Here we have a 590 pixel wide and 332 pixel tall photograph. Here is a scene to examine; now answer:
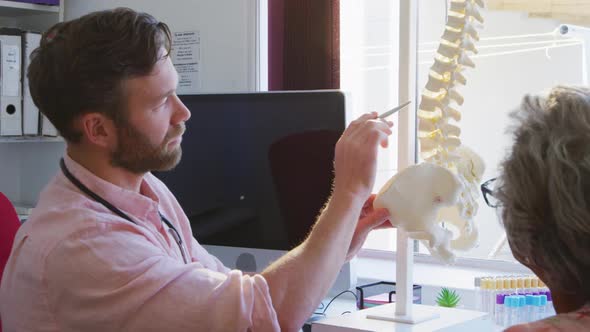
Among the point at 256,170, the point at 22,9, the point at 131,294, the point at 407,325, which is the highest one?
the point at 22,9

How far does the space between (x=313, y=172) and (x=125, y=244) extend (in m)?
0.84

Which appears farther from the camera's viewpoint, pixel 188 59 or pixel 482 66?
pixel 188 59

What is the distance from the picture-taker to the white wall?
2.93 metres

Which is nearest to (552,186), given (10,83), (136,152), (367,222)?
(367,222)

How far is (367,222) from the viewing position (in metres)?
1.70

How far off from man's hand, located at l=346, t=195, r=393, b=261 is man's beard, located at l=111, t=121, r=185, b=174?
15.7 inches

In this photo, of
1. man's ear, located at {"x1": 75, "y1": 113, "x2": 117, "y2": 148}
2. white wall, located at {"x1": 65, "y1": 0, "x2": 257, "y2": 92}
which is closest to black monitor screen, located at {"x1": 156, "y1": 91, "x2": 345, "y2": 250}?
white wall, located at {"x1": 65, "y1": 0, "x2": 257, "y2": 92}

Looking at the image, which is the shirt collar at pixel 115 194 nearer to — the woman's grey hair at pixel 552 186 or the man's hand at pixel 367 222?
the man's hand at pixel 367 222

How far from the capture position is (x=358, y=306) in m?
2.31

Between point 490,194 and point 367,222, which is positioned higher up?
point 490,194

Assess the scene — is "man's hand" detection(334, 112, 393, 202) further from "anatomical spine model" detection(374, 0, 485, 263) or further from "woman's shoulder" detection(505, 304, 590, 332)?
"woman's shoulder" detection(505, 304, 590, 332)

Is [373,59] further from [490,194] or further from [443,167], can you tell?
[490,194]

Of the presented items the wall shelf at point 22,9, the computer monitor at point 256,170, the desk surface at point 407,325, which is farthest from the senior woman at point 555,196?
the wall shelf at point 22,9

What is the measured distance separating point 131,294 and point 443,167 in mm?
608
